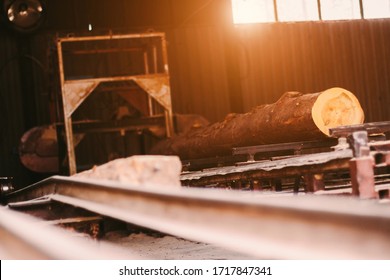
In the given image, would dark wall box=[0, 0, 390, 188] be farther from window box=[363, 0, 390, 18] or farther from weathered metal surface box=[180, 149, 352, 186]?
weathered metal surface box=[180, 149, 352, 186]

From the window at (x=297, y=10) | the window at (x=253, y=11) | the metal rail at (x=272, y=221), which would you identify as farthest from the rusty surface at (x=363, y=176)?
the window at (x=297, y=10)

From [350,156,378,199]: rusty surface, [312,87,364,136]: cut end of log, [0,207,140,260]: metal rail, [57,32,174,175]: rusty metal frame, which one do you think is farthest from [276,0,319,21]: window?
[0,207,140,260]: metal rail

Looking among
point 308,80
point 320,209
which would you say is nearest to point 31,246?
point 320,209

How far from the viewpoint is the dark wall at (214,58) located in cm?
1205

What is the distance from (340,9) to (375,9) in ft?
2.92

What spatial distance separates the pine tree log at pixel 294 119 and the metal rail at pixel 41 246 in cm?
324

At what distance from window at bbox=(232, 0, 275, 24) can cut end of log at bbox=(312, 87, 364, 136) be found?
25.6 ft

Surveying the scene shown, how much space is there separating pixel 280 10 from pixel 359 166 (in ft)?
33.5

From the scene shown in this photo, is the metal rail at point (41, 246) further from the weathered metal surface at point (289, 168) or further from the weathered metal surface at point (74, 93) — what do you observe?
the weathered metal surface at point (74, 93)

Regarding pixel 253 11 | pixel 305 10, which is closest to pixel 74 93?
pixel 253 11

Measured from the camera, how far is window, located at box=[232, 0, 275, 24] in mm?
13328

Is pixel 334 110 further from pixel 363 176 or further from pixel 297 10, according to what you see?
pixel 297 10

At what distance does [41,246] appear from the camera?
2.02m
